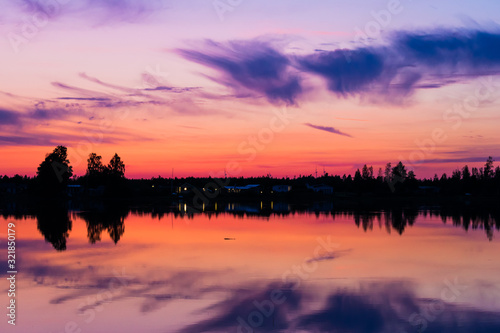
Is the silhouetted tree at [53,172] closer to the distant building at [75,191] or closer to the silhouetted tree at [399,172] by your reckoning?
the distant building at [75,191]

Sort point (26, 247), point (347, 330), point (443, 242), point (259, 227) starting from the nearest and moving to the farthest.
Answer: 1. point (347, 330)
2. point (26, 247)
3. point (443, 242)
4. point (259, 227)

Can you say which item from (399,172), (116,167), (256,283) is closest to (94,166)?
(116,167)

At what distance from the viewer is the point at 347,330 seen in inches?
550

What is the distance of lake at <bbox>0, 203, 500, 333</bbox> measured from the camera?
48.8 ft

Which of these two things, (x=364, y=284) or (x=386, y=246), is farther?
(x=386, y=246)

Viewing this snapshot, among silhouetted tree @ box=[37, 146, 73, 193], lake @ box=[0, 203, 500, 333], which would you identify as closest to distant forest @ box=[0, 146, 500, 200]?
silhouetted tree @ box=[37, 146, 73, 193]

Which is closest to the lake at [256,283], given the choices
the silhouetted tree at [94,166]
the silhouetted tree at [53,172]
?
the silhouetted tree at [53,172]

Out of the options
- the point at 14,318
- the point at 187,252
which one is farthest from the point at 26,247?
the point at 14,318

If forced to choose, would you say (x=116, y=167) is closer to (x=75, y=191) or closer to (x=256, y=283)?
(x=75, y=191)

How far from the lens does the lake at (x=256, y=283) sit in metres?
14.9

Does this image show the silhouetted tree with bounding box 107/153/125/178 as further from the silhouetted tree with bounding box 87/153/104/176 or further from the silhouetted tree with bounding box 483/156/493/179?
the silhouetted tree with bounding box 483/156/493/179

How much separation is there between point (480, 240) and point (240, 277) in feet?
68.4

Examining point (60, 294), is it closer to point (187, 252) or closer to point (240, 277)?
point (240, 277)

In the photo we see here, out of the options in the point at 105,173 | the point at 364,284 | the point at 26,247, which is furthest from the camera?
the point at 105,173
